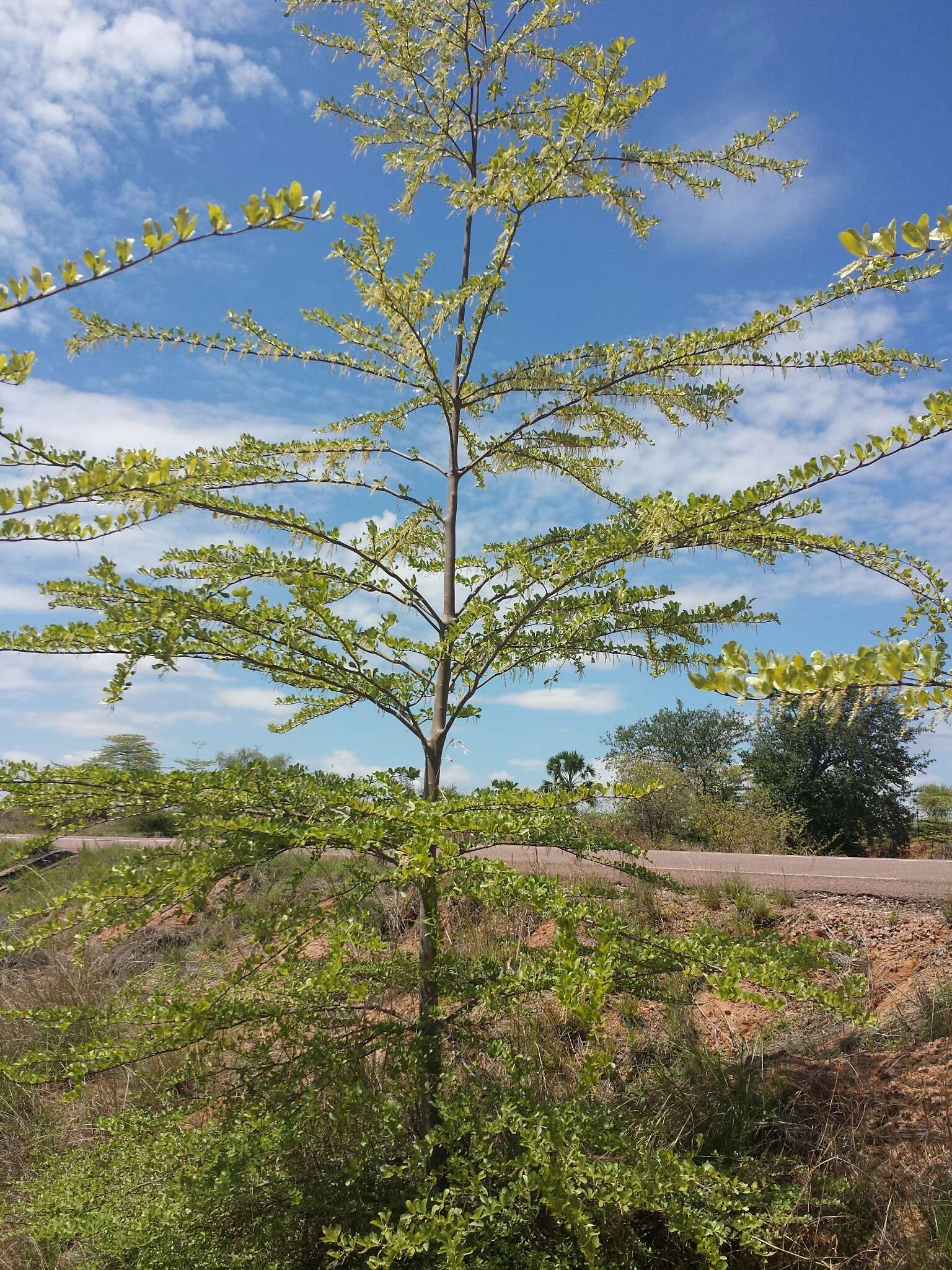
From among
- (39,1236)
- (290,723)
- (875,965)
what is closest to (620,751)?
(875,965)

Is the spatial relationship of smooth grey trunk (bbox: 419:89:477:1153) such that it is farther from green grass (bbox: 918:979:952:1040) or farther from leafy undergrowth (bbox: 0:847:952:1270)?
green grass (bbox: 918:979:952:1040)

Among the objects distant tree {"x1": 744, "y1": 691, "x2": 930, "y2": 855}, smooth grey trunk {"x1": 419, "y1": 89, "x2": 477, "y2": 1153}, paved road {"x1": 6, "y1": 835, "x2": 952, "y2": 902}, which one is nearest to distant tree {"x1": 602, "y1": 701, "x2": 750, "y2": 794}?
distant tree {"x1": 744, "y1": 691, "x2": 930, "y2": 855}

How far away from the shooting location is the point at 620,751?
1686cm

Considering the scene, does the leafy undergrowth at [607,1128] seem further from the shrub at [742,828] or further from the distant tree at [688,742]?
the distant tree at [688,742]

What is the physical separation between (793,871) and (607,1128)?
15.0 feet

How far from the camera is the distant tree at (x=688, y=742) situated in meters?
15.7

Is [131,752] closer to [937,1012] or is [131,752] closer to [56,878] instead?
[56,878]

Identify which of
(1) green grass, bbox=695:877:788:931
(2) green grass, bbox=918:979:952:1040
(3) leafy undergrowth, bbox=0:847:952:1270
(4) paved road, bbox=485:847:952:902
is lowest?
(3) leafy undergrowth, bbox=0:847:952:1270

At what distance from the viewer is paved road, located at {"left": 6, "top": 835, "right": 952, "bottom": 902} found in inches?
235

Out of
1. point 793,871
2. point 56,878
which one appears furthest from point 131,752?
point 793,871

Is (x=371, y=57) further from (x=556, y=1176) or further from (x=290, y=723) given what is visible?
(x=556, y=1176)

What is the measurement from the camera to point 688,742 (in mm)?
16500

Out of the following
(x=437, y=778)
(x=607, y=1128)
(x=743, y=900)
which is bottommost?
(x=607, y=1128)

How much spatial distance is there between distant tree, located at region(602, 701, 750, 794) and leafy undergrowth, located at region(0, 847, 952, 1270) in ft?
34.1
